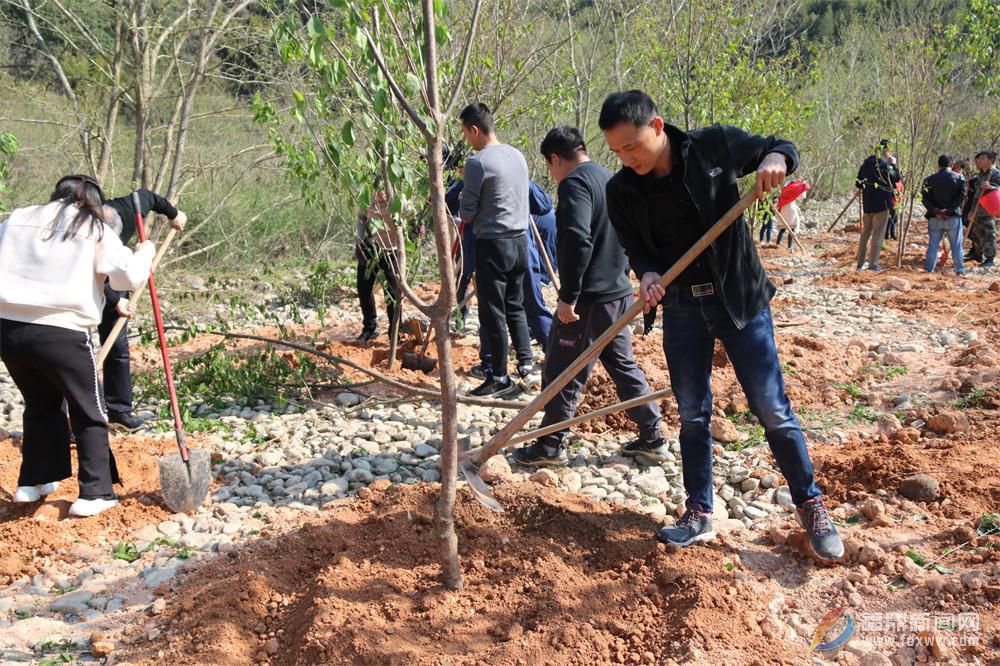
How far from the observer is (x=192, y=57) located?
8773 mm

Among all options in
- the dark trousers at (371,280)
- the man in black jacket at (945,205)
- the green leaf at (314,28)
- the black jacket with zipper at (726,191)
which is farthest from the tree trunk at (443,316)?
the man in black jacket at (945,205)

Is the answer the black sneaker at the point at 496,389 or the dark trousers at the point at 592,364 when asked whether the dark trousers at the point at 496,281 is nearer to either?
the black sneaker at the point at 496,389

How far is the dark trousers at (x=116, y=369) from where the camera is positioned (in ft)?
15.6

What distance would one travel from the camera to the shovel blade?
12.4 ft

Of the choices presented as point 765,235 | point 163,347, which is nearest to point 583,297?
point 163,347

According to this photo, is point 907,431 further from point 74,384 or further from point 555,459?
point 74,384

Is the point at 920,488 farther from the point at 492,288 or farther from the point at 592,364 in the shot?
the point at 492,288

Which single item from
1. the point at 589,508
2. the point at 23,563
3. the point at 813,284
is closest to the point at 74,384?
the point at 23,563

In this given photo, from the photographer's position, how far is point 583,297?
3953 mm

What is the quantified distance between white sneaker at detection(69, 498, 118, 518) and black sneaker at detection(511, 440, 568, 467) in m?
2.09

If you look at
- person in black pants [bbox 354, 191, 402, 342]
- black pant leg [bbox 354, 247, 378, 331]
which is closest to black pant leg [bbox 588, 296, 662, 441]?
person in black pants [bbox 354, 191, 402, 342]

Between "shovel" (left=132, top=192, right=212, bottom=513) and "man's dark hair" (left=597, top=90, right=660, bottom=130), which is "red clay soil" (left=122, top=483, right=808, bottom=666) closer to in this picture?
"shovel" (left=132, top=192, right=212, bottom=513)

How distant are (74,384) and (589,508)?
8.22 ft

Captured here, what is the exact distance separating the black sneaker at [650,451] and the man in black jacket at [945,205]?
7.56 meters
